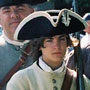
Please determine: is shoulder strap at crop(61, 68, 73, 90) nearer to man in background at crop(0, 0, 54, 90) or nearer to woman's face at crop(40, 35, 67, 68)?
woman's face at crop(40, 35, 67, 68)

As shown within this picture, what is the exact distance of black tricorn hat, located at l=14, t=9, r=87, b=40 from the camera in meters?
3.53

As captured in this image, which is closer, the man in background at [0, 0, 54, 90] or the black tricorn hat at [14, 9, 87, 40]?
the black tricorn hat at [14, 9, 87, 40]

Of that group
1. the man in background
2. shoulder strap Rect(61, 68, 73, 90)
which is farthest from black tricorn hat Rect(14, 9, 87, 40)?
the man in background

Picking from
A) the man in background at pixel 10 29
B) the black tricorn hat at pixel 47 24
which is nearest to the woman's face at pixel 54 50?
the black tricorn hat at pixel 47 24

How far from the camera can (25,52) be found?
13.6 feet

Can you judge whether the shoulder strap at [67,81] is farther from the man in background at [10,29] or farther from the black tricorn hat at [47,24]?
the man in background at [10,29]

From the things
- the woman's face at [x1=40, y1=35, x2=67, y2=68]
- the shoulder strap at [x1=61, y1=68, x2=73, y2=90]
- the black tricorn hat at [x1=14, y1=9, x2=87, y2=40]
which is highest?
the black tricorn hat at [x1=14, y1=9, x2=87, y2=40]

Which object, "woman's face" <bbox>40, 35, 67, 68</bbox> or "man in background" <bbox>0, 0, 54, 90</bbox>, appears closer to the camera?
"woman's face" <bbox>40, 35, 67, 68</bbox>

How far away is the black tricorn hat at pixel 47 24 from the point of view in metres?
3.53

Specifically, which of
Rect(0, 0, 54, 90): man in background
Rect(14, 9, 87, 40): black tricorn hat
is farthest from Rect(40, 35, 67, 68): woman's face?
Rect(0, 0, 54, 90): man in background

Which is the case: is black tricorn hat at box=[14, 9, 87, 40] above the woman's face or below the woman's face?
above

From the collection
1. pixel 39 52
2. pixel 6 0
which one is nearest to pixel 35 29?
pixel 39 52

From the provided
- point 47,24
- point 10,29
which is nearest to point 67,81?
point 47,24

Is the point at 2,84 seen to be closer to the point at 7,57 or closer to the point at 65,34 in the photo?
the point at 7,57
